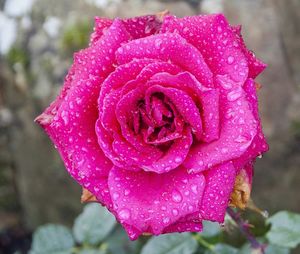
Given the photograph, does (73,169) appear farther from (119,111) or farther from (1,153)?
(1,153)

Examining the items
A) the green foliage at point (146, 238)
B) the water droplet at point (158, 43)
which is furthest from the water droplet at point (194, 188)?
the green foliage at point (146, 238)

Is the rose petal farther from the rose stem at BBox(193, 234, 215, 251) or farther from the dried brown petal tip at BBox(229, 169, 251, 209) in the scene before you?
the rose stem at BBox(193, 234, 215, 251)

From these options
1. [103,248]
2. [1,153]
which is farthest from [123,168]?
[1,153]

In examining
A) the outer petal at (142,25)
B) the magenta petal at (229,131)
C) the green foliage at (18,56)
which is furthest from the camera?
the green foliage at (18,56)

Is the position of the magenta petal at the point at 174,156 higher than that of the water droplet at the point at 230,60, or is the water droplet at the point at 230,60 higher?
the water droplet at the point at 230,60

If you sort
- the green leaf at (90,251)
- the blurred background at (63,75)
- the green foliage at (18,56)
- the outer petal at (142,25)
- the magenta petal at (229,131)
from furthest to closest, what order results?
the green foliage at (18,56)
the blurred background at (63,75)
the green leaf at (90,251)
the outer petal at (142,25)
the magenta petal at (229,131)

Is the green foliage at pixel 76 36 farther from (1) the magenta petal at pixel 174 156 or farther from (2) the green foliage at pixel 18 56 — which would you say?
(1) the magenta petal at pixel 174 156

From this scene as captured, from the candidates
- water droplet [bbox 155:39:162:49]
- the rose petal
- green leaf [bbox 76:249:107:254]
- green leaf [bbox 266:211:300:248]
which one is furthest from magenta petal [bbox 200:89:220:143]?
green leaf [bbox 76:249:107:254]

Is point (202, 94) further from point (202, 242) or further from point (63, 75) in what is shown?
point (63, 75)
